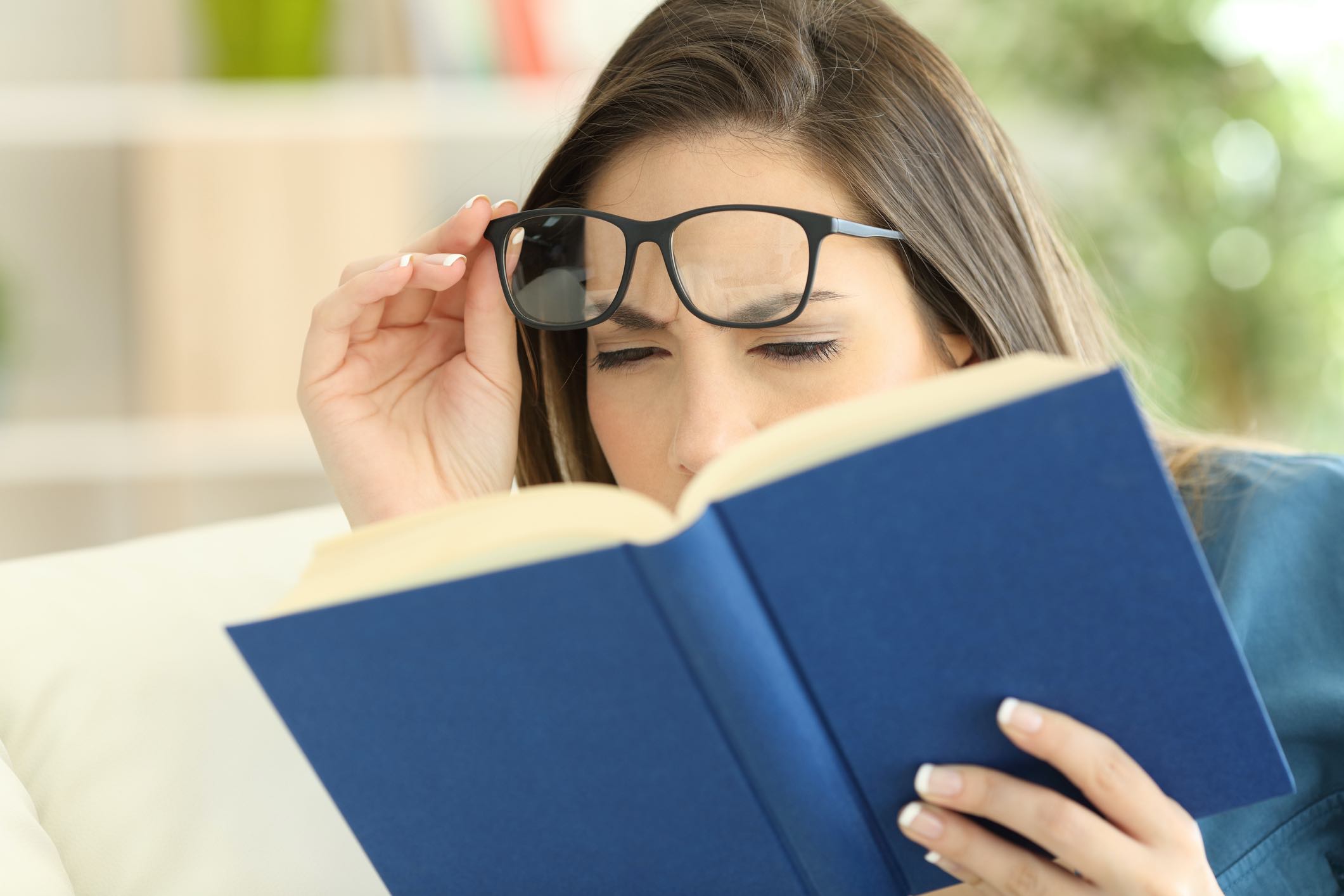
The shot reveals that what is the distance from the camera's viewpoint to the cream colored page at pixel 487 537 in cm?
62

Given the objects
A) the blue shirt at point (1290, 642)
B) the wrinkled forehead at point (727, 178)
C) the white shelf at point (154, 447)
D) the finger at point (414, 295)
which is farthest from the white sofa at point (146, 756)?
the white shelf at point (154, 447)

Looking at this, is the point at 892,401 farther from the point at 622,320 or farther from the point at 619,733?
the point at 622,320

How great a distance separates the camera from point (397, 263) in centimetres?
111

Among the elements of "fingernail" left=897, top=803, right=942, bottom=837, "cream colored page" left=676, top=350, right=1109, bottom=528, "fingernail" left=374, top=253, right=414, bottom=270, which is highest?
"fingernail" left=374, top=253, right=414, bottom=270

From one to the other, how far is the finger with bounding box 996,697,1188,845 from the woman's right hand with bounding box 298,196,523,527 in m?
0.67

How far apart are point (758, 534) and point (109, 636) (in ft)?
2.06

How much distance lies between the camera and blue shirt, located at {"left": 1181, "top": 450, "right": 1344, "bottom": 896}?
3.22ft

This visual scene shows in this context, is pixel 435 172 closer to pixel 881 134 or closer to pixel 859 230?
pixel 881 134

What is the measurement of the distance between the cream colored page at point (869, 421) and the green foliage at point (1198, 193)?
1951 millimetres

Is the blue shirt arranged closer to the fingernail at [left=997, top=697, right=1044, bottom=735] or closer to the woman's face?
the woman's face

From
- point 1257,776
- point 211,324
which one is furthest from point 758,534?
point 211,324

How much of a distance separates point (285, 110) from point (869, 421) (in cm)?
223

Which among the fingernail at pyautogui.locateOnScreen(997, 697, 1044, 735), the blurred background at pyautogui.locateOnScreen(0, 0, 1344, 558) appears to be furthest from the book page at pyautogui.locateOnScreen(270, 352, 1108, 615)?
the blurred background at pyautogui.locateOnScreen(0, 0, 1344, 558)

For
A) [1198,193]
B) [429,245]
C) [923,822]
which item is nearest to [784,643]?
[923,822]
